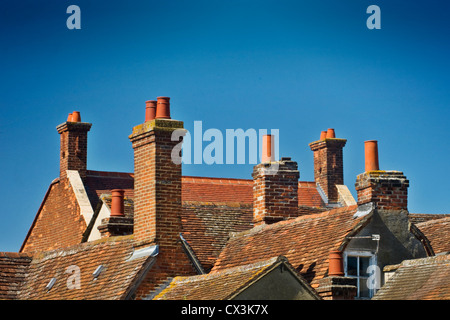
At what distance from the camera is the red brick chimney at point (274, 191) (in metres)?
27.9

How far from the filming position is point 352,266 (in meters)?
23.5

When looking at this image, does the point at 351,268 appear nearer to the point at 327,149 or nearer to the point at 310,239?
the point at 310,239

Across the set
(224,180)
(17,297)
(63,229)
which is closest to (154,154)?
(17,297)

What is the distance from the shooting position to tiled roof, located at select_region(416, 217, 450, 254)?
25178 mm

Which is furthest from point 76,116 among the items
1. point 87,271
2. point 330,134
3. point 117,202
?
point 87,271

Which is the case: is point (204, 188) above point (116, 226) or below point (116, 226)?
above

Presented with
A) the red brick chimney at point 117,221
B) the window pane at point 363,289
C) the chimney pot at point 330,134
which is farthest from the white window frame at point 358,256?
the chimney pot at point 330,134

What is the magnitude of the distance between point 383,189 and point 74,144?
65.0 feet

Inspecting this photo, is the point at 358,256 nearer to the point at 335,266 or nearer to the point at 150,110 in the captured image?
the point at 335,266

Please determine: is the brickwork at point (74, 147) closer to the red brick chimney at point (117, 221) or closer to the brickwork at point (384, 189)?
the red brick chimney at point (117, 221)

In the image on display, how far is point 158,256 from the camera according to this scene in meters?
24.2

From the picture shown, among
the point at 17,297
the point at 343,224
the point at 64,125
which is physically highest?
the point at 64,125

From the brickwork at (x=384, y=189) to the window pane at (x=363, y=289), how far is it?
1.82 m

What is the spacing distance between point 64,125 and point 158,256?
1866 cm
